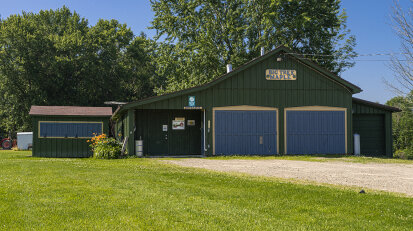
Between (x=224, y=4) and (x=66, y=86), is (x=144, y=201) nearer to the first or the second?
(x=224, y=4)

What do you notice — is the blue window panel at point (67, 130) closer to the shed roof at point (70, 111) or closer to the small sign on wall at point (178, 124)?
the shed roof at point (70, 111)

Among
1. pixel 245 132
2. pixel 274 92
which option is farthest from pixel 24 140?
pixel 274 92

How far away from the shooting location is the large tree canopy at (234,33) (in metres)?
31.5

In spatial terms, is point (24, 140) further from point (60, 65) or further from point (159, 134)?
point (159, 134)

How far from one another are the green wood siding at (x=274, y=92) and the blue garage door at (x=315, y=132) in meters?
0.40

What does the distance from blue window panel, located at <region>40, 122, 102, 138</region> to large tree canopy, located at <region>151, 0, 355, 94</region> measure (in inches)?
510

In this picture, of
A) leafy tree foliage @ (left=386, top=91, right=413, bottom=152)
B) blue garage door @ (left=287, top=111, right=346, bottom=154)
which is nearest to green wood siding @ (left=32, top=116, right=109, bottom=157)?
blue garage door @ (left=287, top=111, right=346, bottom=154)

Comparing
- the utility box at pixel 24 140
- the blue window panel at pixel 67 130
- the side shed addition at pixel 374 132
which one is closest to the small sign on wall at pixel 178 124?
the blue window panel at pixel 67 130

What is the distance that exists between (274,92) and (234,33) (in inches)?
527

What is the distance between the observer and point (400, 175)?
11.6 meters

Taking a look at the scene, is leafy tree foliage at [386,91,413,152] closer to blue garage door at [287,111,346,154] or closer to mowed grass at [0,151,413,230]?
blue garage door at [287,111,346,154]

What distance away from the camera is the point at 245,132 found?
788 inches

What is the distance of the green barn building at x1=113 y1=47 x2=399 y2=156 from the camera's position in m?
19.8

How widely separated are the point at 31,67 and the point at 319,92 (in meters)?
26.7
